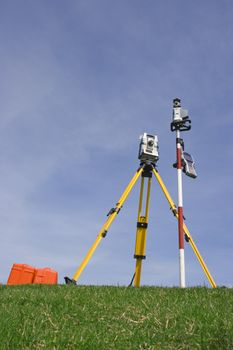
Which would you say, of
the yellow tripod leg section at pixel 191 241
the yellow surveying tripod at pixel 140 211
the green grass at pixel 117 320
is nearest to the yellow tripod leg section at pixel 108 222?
the yellow surveying tripod at pixel 140 211

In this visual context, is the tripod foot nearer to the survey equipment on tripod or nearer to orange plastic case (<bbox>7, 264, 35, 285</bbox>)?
orange plastic case (<bbox>7, 264, 35, 285</bbox>)

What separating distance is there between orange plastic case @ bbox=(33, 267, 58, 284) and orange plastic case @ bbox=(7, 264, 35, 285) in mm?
173

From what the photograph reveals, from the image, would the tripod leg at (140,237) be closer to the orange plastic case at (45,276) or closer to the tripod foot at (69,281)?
the tripod foot at (69,281)

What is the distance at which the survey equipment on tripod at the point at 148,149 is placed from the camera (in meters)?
12.4

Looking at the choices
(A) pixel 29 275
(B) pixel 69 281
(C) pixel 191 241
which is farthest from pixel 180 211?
(A) pixel 29 275

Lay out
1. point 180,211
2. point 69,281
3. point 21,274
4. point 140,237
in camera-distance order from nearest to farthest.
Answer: point 180,211 → point 69,281 → point 140,237 → point 21,274

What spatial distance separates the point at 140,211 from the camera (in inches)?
493

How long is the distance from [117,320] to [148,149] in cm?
699

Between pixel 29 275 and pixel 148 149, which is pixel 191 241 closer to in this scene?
pixel 148 149

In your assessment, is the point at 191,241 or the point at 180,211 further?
the point at 191,241

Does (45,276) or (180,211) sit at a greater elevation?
(180,211)

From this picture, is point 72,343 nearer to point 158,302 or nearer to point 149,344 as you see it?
point 149,344

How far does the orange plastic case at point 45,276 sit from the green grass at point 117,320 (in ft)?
19.5

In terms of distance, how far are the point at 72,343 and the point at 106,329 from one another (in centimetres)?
79
